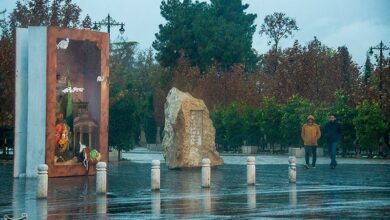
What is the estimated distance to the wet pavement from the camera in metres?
17.5

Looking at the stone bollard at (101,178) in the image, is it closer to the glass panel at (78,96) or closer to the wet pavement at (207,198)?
the wet pavement at (207,198)

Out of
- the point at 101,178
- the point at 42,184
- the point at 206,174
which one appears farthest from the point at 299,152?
the point at 42,184

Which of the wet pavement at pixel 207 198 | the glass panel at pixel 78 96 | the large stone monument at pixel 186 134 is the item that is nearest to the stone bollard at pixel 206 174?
the wet pavement at pixel 207 198

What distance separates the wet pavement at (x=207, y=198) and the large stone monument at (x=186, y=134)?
5.83 metres

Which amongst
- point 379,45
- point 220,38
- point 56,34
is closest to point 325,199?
point 56,34

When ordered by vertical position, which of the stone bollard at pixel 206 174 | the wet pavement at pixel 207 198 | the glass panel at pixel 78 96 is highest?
the glass panel at pixel 78 96

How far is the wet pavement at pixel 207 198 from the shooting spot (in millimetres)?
17484

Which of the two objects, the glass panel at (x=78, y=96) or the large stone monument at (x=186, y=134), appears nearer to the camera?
the glass panel at (x=78, y=96)

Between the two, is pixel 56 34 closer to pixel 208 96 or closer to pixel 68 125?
pixel 68 125

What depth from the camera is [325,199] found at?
20.9 meters

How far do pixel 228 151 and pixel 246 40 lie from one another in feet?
96.6

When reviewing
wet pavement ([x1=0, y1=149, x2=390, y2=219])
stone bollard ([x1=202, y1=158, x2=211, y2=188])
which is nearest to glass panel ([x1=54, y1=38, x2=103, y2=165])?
wet pavement ([x1=0, y1=149, x2=390, y2=219])

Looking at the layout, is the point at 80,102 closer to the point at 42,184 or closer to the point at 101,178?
the point at 101,178

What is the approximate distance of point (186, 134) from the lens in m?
38.1
